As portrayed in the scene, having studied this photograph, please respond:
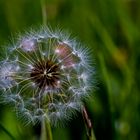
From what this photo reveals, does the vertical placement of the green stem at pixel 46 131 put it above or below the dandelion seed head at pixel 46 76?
below

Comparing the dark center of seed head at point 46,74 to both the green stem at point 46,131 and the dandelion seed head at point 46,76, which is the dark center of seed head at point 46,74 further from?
the green stem at point 46,131

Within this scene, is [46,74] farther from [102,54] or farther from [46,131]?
[102,54]

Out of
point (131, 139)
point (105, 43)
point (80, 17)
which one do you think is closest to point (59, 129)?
point (131, 139)

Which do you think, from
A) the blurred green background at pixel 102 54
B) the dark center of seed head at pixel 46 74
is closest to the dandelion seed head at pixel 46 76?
the dark center of seed head at pixel 46 74

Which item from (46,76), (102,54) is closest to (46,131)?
(46,76)

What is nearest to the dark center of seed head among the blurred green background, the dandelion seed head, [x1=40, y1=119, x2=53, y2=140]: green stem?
the dandelion seed head

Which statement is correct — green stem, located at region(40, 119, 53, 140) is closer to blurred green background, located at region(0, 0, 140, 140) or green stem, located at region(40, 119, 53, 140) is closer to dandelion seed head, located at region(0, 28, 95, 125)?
dandelion seed head, located at region(0, 28, 95, 125)
